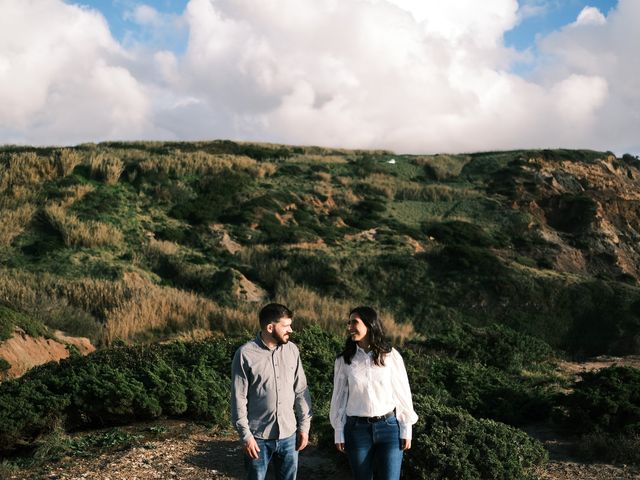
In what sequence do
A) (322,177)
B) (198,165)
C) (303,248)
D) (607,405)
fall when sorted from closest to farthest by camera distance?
(607,405) → (303,248) → (198,165) → (322,177)

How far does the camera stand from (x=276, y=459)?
447cm

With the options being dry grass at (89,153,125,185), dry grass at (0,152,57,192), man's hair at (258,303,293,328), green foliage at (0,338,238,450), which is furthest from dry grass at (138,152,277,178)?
man's hair at (258,303,293,328)

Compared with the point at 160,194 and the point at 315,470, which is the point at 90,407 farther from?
the point at 160,194

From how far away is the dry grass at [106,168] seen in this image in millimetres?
27734

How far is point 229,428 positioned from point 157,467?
1.72m

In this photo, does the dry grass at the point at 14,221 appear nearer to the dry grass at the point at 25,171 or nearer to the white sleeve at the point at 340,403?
the dry grass at the point at 25,171

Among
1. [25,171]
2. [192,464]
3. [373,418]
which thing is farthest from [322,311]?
[25,171]

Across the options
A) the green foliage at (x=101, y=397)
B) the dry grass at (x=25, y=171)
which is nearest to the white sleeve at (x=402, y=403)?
the green foliage at (x=101, y=397)

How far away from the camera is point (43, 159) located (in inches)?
1089

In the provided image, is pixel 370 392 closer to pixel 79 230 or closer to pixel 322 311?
pixel 322 311

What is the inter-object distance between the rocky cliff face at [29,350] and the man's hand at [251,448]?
24.4ft

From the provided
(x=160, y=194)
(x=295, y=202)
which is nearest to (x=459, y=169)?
(x=295, y=202)

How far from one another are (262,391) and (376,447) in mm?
871

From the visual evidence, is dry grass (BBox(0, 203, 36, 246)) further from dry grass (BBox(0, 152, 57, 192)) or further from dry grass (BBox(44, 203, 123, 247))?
dry grass (BBox(0, 152, 57, 192))
